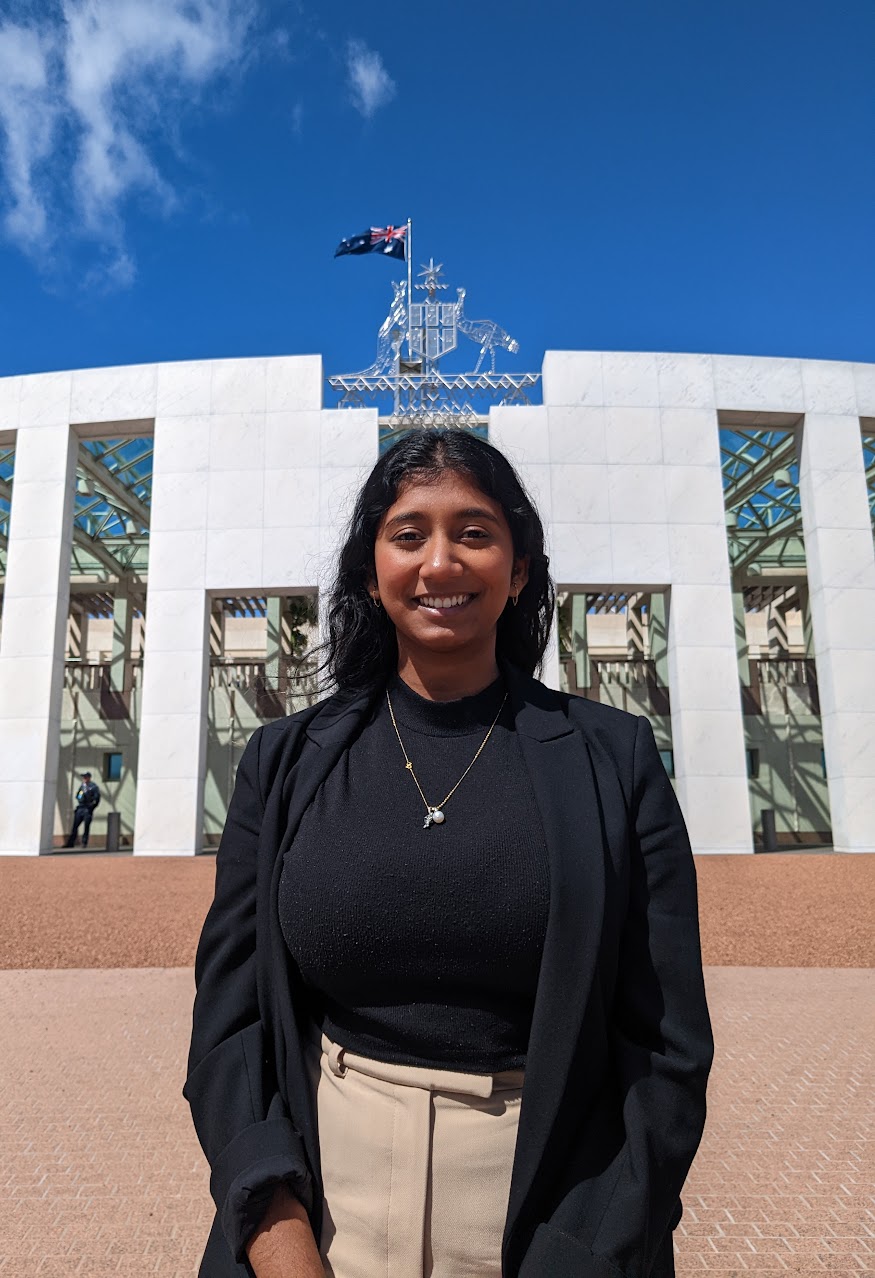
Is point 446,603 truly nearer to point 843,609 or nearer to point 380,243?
point 843,609

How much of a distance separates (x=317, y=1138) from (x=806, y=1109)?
431cm

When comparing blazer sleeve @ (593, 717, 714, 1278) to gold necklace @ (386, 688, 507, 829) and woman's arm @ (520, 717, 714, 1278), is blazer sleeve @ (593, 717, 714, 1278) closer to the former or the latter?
woman's arm @ (520, 717, 714, 1278)

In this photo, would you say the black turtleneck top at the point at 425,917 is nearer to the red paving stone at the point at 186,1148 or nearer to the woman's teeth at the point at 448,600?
the woman's teeth at the point at 448,600

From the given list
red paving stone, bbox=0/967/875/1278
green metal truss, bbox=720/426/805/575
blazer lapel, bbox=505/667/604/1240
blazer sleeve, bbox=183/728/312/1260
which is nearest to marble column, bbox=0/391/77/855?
red paving stone, bbox=0/967/875/1278

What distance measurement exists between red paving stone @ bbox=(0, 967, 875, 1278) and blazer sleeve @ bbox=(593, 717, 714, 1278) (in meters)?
2.37

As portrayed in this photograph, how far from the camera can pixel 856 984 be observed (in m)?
7.99

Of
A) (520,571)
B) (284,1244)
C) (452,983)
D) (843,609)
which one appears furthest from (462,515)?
(843,609)

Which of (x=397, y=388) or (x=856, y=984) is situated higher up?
(x=397, y=388)

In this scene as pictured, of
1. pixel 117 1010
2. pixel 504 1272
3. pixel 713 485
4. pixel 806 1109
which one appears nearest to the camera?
pixel 504 1272

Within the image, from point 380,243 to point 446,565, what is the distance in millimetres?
26073

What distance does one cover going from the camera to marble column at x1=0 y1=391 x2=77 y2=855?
19.8m

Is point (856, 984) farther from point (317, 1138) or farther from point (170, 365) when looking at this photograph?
point (170, 365)

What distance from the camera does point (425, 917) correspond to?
4.90 feet

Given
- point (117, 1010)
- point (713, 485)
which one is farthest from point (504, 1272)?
point (713, 485)
